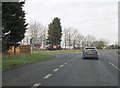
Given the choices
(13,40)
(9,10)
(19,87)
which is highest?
(9,10)

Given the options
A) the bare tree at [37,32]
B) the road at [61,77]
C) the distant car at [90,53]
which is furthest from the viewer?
the bare tree at [37,32]

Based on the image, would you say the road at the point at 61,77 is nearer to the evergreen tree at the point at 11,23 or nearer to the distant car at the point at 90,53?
the evergreen tree at the point at 11,23

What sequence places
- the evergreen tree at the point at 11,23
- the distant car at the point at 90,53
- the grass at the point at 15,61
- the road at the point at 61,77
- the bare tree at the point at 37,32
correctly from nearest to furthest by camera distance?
the road at the point at 61,77
the grass at the point at 15,61
the evergreen tree at the point at 11,23
the distant car at the point at 90,53
the bare tree at the point at 37,32

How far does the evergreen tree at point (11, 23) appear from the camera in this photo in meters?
32.5

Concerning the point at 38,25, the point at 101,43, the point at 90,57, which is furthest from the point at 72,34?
the point at 90,57

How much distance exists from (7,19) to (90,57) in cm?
1294

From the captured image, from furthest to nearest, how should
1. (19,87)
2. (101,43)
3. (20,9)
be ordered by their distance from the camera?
1. (101,43)
2. (20,9)
3. (19,87)

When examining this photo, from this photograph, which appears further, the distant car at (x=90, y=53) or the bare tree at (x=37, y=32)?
the bare tree at (x=37, y=32)

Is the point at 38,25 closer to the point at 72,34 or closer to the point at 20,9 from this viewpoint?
the point at 72,34

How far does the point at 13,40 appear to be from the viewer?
127ft

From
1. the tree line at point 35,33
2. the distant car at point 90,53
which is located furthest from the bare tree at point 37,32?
the distant car at point 90,53

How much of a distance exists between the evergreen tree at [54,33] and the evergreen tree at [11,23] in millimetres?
93056

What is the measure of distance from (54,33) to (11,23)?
324 ft

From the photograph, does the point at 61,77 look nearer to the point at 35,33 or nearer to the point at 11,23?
the point at 11,23
